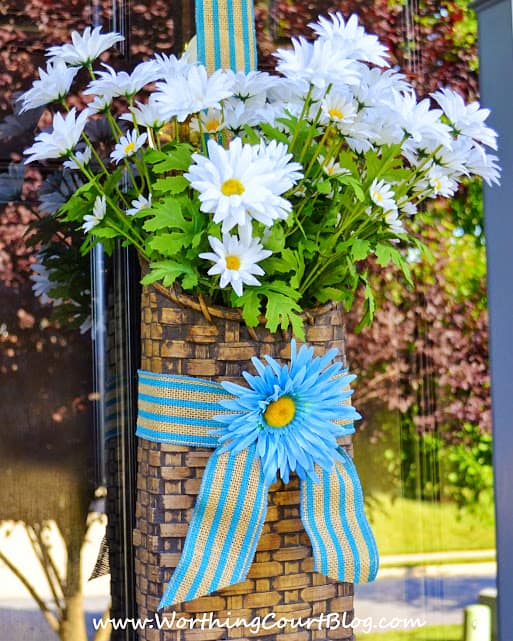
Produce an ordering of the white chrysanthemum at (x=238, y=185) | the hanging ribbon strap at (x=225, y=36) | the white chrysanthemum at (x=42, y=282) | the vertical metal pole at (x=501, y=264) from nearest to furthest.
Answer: the white chrysanthemum at (x=238, y=185) < the hanging ribbon strap at (x=225, y=36) < the white chrysanthemum at (x=42, y=282) < the vertical metal pole at (x=501, y=264)

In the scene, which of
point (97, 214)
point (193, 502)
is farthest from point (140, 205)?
point (193, 502)

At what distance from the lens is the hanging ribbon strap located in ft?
3.95

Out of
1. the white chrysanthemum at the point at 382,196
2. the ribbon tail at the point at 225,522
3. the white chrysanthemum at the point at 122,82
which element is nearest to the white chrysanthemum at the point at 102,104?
the white chrysanthemum at the point at 122,82

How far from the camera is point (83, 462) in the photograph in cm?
131

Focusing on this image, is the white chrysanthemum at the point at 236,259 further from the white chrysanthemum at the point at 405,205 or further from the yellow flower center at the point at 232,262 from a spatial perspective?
the white chrysanthemum at the point at 405,205

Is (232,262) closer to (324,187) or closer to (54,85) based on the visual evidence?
(324,187)

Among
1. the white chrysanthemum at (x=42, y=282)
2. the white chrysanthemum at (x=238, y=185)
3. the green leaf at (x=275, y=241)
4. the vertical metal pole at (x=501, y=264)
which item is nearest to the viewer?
the white chrysanthemum at (x=238, y=185)

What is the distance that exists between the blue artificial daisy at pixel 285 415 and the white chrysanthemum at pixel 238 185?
0.59 feet

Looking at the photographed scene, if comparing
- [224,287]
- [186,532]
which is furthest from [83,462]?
[224,287]

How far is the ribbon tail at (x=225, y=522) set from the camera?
1.05 meters

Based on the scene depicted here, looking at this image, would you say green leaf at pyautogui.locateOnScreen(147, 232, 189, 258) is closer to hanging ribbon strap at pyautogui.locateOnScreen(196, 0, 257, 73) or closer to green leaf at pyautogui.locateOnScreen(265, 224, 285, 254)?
green leaf at pyautogui.locateOnScreen(265, 224, 285, 254)

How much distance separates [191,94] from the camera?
39.0 inches

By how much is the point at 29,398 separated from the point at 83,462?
0.12m

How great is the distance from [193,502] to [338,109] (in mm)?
499
